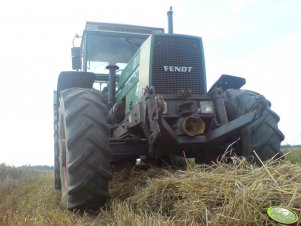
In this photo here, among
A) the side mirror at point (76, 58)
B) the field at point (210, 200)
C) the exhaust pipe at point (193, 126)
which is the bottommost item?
the field at point (210, 200)

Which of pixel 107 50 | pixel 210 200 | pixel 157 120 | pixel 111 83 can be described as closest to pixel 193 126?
pixel 157 120

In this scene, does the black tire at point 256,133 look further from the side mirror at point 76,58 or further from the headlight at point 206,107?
the side mirror at point 76,58

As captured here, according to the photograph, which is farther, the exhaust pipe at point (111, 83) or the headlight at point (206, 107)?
the exhaust pipe at point (111, 83)

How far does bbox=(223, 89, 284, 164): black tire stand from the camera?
4.91m

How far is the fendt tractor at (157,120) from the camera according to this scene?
385 cm

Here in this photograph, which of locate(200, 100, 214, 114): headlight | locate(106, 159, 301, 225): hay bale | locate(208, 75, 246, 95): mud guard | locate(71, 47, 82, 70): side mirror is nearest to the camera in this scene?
locate(106, 159, 301, 225): hay bale

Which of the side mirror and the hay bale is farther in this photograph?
the side mirror

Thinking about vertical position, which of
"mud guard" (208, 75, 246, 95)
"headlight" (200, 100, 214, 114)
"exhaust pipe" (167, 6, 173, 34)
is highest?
"exhaust pipe" (167, 6, 173, 34)

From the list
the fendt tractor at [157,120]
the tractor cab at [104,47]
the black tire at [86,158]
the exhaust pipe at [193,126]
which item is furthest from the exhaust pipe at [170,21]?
the black tire at [86,158]

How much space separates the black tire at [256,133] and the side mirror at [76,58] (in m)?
2.71

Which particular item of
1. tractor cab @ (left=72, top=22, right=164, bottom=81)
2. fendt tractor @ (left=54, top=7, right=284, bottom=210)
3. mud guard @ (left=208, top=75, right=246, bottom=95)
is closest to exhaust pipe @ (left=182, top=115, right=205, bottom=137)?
fendt tractor @ (left=54, top=7, right=284, bottom=210)

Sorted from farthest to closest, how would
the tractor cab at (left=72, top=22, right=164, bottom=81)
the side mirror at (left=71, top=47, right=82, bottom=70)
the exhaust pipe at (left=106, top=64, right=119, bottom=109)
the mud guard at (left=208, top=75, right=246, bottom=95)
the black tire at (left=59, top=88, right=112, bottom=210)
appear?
the side mirror at (left=71, top=47, right=82, bottom=70) < the tractor cab at (left=72, top=22, right=164, bottom=81) < the exhaust pipe at (left=106, top=64, right=119, bottom=109) < the mud guard at (left=208, top=75, right=246, bottom=95) < the black tire at (left=59, top=88, right=112, bottom=210)

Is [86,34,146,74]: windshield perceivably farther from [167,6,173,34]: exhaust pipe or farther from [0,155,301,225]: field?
[0,155,301,225]: field

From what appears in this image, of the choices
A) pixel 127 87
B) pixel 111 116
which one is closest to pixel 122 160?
pixel 111 116
